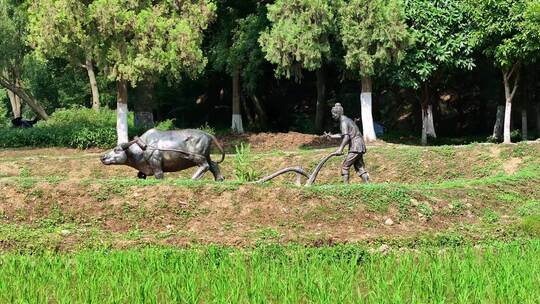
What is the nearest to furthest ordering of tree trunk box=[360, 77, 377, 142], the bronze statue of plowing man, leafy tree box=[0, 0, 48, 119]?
the bronze statue of plowing man
tree trunk box=[360, 77, 377, 142]
leafy tree box=[0, 0, 48, 119]

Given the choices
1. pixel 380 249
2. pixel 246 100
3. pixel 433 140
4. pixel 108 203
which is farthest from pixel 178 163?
pixel 246 100

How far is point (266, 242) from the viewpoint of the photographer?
10781mm

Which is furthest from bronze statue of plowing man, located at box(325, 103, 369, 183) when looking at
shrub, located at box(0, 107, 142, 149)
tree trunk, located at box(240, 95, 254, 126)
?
tree trunk, located at box(240, 95, 254, 126)

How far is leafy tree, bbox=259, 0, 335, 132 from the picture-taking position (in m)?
24.9

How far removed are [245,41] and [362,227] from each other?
685 inches

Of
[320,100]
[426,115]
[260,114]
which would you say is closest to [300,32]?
[320,100]

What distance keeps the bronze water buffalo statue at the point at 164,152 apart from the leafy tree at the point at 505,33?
13033 millimetres

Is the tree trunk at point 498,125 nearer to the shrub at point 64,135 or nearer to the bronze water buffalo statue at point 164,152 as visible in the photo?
the shrub at point 64,135

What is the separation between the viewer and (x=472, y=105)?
117ft

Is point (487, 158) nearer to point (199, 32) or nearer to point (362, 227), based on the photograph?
point (362, 227)

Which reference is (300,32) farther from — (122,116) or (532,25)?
(532,25)

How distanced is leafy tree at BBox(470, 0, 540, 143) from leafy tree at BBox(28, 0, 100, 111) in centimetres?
1297

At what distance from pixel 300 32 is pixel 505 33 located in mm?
6846

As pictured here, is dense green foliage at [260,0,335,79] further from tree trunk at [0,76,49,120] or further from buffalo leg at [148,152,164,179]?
tree trunk at [0,76,49,120]
